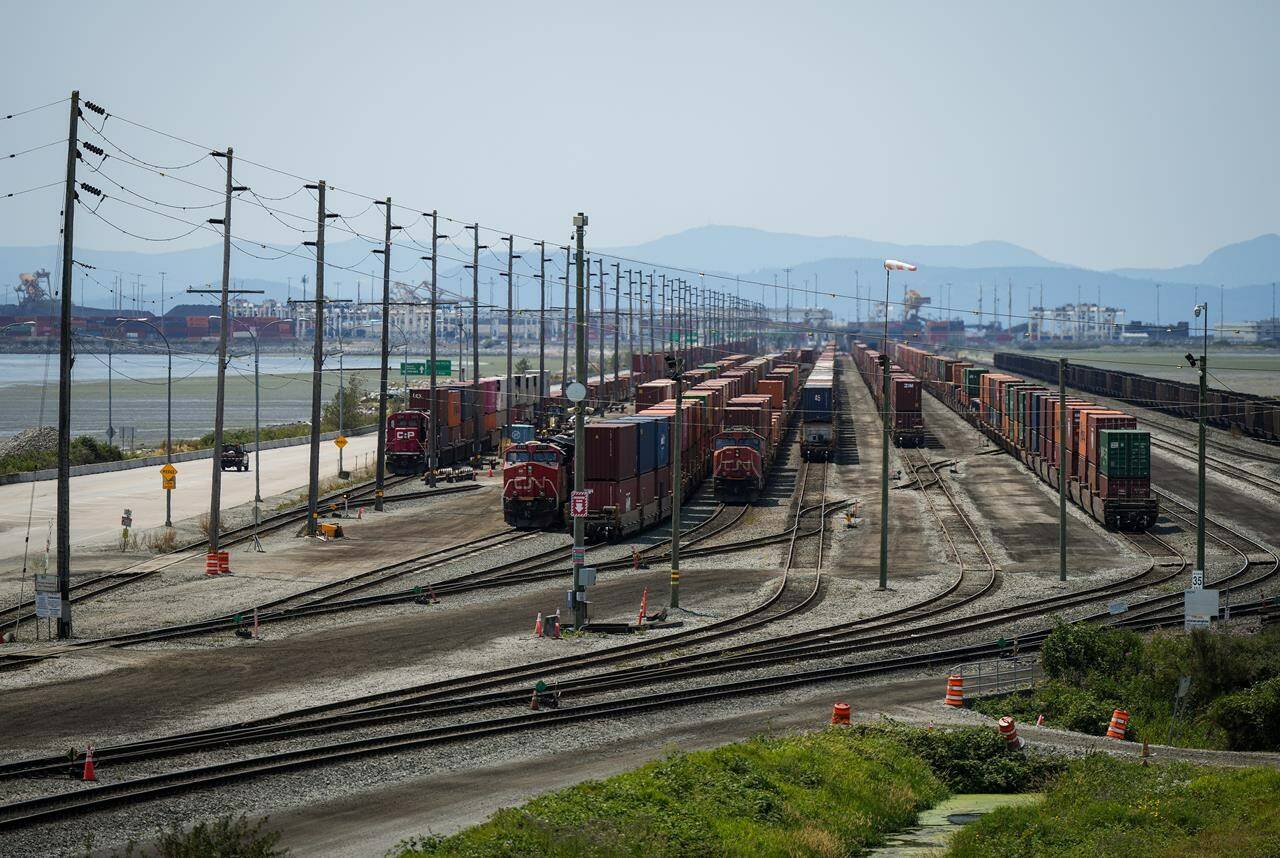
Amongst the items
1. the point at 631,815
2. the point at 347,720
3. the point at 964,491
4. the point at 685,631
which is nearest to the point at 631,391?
the point at 964,491

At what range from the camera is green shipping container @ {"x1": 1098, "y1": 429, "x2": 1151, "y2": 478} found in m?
52.6

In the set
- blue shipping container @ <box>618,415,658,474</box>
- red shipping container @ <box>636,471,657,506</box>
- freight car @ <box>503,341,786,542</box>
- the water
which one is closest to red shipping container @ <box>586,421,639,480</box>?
freight car @ <box>503,341,786,542</box>

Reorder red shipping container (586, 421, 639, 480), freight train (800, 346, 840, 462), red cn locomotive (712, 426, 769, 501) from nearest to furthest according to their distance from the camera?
red shipping container (586, 421, 639, 480), red cn locomotive (712, 426, 769, 501), freight train (800, 346, 840, 462)

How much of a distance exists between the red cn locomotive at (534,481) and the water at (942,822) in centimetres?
3131

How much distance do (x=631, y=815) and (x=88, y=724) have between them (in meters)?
12.9

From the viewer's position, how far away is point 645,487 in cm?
5525

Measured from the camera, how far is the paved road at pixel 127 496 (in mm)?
56125

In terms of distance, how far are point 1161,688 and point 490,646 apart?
16.3 m

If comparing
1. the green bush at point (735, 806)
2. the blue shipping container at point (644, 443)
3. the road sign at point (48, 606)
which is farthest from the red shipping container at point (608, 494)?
the green bush at point (735, 806)

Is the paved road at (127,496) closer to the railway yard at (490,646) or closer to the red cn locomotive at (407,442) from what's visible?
the red cn locomotive at (407,442)

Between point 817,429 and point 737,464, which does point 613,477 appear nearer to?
point 737,464

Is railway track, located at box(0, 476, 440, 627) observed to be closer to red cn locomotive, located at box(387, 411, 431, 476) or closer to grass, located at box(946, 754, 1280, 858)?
red cn locomotive, located at box(387, 411, 431, 476)

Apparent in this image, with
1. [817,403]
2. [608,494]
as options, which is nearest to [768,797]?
[608,494]

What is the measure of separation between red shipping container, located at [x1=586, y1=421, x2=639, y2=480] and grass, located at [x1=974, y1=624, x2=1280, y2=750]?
20.9 meters
